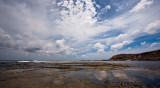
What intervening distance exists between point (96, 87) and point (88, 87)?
1198mm

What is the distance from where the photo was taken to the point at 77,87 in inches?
481

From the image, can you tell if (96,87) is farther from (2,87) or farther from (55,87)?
(2,87)

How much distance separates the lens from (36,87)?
12.2 metres

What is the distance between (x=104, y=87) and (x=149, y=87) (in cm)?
651

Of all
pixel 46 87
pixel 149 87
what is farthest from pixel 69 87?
pixel 149 87

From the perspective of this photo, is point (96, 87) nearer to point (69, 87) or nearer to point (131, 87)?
point (69, 87)

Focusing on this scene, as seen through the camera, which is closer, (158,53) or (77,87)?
(77,87)

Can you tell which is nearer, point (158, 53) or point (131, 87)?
point (131, 87)

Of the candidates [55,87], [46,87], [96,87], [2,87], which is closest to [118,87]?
[96,87]

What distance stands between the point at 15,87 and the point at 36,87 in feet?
10.6

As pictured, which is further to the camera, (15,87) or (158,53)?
(158,53)

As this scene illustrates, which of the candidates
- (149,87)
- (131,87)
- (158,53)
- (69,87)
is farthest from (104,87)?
(158,53)

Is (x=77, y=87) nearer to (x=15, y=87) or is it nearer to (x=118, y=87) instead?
(x=118, y=87)

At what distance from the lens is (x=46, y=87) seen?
12.2m
